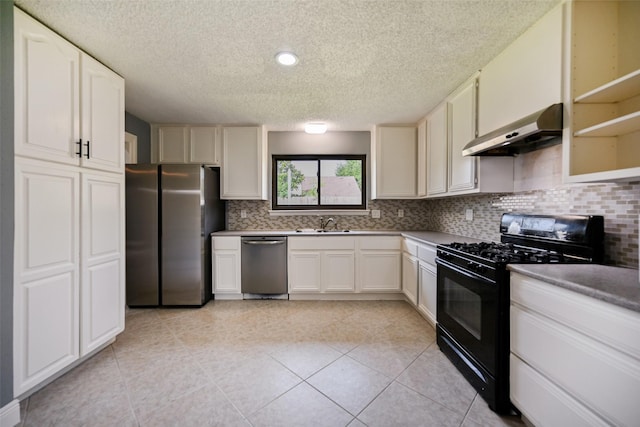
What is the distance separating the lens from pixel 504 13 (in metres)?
1.44

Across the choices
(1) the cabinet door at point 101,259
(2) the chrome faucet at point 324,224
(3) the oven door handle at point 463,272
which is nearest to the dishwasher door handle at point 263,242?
(2) the chrome faucet at point 324,224

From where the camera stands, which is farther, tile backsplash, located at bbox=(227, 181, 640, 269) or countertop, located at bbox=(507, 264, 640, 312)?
tile backsplash, located at bbox=(227, 181, 640, 269)

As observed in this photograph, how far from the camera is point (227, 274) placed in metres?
3.17

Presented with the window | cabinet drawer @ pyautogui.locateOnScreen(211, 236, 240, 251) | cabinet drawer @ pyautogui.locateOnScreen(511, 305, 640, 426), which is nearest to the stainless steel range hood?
cabinet drawer @ pyautogui.locateOnScreen(511, 305, 640, 426)

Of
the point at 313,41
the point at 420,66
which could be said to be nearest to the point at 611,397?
the point at 420,66

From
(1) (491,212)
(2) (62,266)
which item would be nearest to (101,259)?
(2) (62,266)

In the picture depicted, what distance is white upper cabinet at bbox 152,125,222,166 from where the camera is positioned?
11.0 ft

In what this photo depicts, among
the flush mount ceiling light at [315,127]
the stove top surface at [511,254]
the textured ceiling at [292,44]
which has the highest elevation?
the textured ceiling at [292,44]

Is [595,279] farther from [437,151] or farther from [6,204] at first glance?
[6,204]

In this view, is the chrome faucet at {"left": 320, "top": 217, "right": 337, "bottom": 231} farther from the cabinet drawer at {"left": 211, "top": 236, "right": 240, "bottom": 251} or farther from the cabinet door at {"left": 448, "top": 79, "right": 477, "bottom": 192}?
the cabinet door at {"left": 448, "top": 79, "right": 477, "bottom": 192}

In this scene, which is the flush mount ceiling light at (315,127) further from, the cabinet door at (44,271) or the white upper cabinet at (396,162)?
the cabinet door at (44,271)

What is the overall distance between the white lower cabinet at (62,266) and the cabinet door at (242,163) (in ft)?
4.56

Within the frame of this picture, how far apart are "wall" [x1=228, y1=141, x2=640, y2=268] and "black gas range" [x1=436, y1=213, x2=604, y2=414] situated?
0.08m

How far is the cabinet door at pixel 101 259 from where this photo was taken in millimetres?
1780
